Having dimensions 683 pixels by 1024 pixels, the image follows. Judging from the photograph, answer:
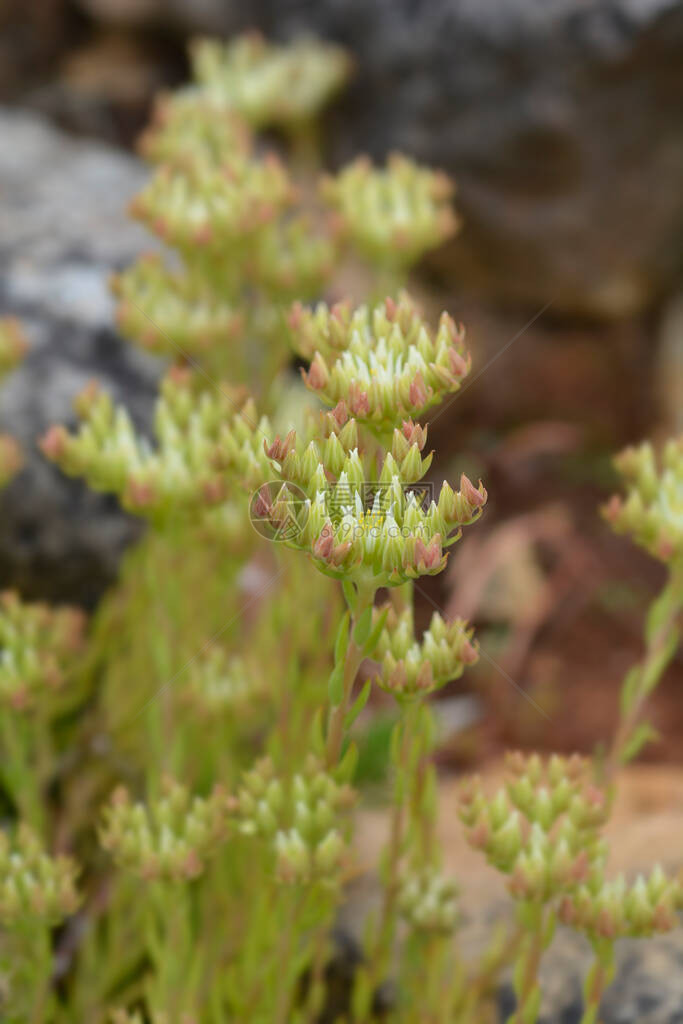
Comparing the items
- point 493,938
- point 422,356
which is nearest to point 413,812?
point 493,938

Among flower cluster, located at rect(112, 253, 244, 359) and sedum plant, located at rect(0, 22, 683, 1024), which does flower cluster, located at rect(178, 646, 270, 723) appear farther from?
flower cluster, located at rect(112, 253, 244, 359)

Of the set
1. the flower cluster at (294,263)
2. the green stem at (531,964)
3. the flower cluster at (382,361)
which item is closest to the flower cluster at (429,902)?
the green stem at (531,964)

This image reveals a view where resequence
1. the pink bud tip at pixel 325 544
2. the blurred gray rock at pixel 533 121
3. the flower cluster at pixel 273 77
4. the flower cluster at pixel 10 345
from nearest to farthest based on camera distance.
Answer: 1. the pink bud tip at pixel 325 544
2. the flower cluster at pixel 10 345
3. the flower cluster at pixel 273 77
4. the blurred gray rock at pixel 533 121

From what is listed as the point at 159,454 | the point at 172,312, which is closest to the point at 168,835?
the point at 159,454

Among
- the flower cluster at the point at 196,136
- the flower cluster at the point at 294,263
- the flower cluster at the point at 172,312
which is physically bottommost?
the flower cluster at the point at 172,312

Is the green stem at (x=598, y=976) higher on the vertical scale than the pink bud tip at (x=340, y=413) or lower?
lower

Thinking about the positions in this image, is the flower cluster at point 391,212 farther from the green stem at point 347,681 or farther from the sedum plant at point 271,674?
the green stem at point 347,681

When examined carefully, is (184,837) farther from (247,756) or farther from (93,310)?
(93,310)
